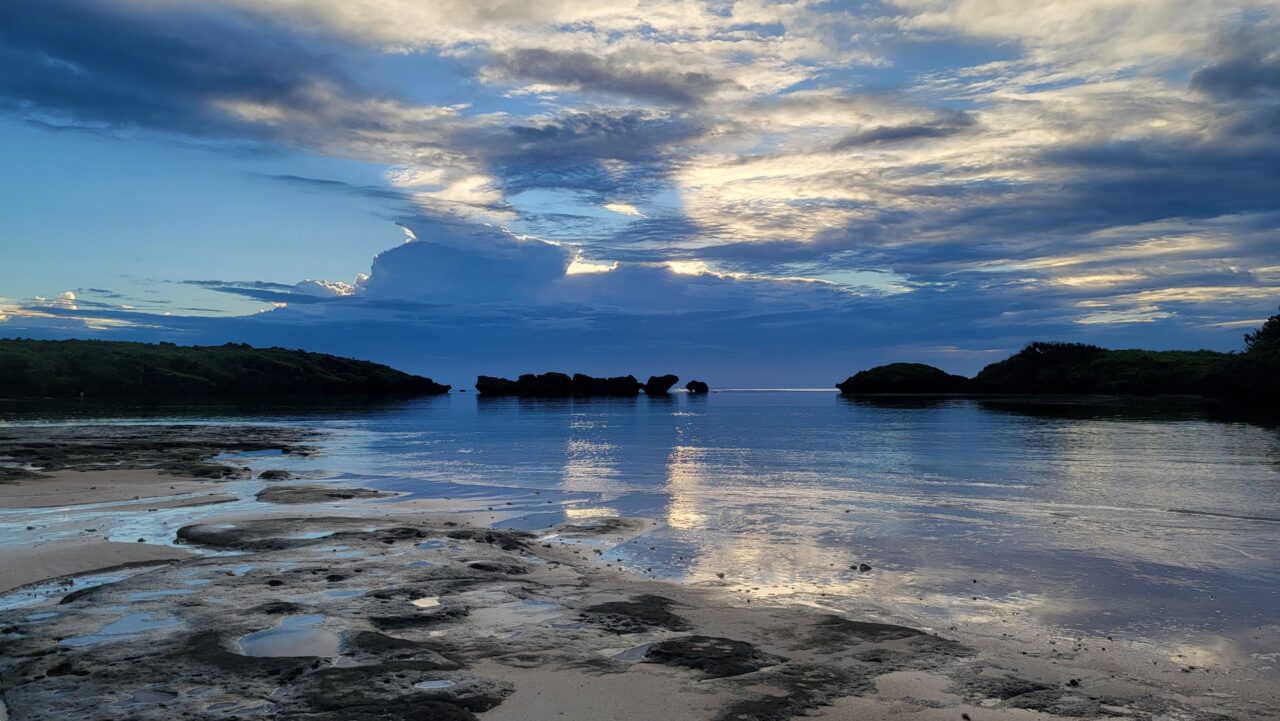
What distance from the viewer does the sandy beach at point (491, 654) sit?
7.30 m

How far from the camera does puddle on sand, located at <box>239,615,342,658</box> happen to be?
28.5ft

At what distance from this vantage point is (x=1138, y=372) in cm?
15925

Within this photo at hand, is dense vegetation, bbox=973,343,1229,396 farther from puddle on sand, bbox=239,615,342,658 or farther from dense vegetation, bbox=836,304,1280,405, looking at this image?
puddle on sand, bbox=239,615,342,658

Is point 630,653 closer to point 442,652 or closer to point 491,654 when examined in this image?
point 491,654

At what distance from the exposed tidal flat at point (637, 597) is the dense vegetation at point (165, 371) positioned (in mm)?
130373

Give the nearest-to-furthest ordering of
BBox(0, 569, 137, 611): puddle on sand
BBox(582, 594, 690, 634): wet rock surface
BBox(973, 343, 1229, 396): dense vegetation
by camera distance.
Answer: BBox(582, 594, 690, 634): wet rock surface
BBox(0, 569, 137, 611): puddle on sand
BBox(973, 343, 1229, 396): dense vegetation

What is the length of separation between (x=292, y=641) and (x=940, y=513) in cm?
1732

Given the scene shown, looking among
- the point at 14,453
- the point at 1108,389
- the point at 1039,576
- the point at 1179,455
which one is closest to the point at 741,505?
the point at 1039,576

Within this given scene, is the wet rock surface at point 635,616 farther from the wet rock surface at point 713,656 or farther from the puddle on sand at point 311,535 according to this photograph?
the puddle on sand at point 311,535

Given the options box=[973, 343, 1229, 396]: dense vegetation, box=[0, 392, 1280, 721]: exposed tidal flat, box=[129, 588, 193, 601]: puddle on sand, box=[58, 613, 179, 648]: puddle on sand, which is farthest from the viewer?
box=[973, 343, 1229, 396]: dense vegetation

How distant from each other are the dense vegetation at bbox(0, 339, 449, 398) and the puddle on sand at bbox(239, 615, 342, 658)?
495 ft

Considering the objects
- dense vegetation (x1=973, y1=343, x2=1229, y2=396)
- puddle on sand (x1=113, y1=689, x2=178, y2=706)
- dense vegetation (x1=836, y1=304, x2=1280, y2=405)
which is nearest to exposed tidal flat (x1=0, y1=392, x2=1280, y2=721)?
puddle on sand (x1=113, y1=689, x2=178, y2=706)

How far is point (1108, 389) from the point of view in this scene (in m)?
160

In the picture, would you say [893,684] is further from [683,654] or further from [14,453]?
[14,453]
